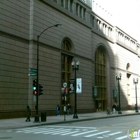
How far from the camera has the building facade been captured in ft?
108

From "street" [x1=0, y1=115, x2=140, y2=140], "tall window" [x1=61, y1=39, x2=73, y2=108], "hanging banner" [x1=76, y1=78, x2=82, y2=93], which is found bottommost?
"street" [x1=0, y1=115, x2=140, y2=140]

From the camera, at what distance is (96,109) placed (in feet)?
179

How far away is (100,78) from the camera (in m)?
58.2

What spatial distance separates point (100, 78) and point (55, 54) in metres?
19.9

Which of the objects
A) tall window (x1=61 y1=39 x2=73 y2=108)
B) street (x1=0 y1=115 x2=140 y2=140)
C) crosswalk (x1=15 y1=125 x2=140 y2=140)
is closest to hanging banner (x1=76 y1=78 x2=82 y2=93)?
tall window (x1=61 y1=39 x2=73 y2=108)

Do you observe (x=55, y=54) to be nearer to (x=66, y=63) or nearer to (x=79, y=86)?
(x=66, y=63)

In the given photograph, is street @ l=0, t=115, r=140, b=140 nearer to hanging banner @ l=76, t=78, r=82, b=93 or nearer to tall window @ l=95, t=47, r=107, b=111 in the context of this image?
hanging banner @ l=76, t=78, r=82, b=93

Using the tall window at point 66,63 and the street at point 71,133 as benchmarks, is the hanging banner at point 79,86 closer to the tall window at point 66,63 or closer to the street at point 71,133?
the tall window at point 66,63

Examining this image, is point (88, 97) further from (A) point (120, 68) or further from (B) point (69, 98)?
(A) point (120, 68)

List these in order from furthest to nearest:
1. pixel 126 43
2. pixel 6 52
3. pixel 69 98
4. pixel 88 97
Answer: pixel 126 43
pixel 88 97
pixel 69 98
pixel 6 52

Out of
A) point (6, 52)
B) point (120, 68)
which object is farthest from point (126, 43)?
point (6, 52)

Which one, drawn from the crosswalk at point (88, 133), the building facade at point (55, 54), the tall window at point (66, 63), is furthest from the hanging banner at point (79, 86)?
the crosswalk at point (88, 133)

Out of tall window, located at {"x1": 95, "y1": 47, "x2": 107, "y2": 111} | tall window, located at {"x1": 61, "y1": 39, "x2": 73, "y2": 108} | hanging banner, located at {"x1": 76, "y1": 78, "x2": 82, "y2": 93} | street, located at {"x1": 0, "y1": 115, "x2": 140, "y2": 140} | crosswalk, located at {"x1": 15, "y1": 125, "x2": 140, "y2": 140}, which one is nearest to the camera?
street, located at {"x1": 0, "y1": 115, "x2": 140, "y2": 140}

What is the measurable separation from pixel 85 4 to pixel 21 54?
68.9ft
